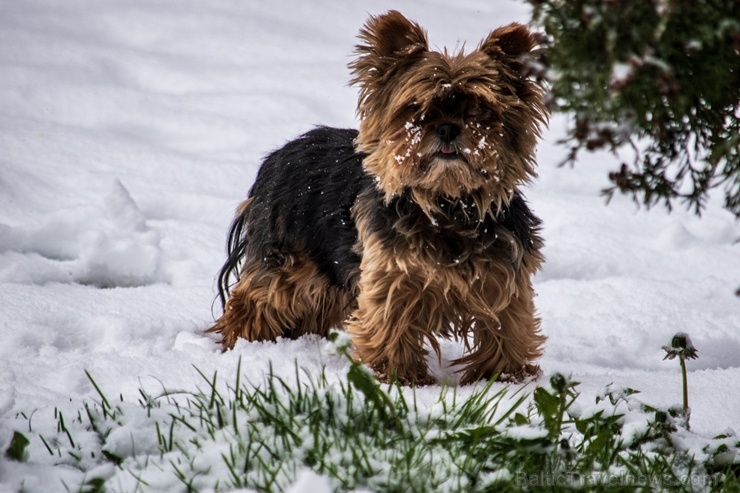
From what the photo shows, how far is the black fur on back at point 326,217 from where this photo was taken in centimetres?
382

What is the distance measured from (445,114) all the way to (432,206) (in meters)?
0.44

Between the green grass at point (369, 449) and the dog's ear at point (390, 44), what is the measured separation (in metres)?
1.68

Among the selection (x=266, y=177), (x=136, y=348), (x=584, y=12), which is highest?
(x=584, y=12)

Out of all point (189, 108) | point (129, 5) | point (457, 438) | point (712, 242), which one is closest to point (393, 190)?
point (457, 438)

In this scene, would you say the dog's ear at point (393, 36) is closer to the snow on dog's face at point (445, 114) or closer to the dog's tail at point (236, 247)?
the snow on dog's face at point (445, 114)

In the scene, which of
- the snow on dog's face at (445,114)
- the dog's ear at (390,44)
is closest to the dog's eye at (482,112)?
the snow on dog's face at (445,114)

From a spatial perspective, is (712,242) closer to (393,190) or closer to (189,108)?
(393,190)

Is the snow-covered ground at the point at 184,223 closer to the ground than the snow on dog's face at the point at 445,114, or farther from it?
closer to the ground

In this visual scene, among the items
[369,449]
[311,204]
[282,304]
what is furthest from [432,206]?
[369,449]

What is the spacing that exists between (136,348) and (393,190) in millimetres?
1693

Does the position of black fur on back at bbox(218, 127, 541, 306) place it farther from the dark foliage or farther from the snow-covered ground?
the dark foliage

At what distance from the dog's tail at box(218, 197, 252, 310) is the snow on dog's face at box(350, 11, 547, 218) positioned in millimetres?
1367

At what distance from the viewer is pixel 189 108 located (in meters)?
9.39

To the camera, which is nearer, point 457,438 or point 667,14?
point 667,14
